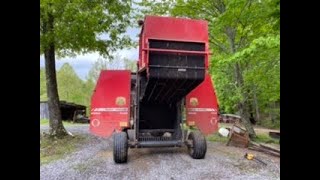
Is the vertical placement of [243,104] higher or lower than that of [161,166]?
higher

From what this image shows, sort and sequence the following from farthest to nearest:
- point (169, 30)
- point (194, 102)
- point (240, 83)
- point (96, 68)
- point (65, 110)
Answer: point (96, 68) → point (65, 110) → point (240, 83) → point (194, 102) → point (169, 30)

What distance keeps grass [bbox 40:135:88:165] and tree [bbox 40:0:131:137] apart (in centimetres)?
32

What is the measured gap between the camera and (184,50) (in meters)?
5.58

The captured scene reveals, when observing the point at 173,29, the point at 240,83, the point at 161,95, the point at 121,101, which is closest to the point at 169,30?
the point at 173,29

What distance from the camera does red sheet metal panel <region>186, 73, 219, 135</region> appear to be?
290 inches

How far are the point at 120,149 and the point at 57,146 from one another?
2.90m

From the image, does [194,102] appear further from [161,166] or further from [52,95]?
[52,95]

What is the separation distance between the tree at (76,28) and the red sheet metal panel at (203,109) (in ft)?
10.4

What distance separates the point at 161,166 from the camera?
20.1ft

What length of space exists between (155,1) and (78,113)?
35.3 ft

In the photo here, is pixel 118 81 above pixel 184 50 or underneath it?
underneath

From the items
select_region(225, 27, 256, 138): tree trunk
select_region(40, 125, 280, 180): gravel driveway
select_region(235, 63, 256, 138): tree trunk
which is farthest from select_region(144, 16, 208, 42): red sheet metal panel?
select_region(235, 63, 256, 138): tree trunk
